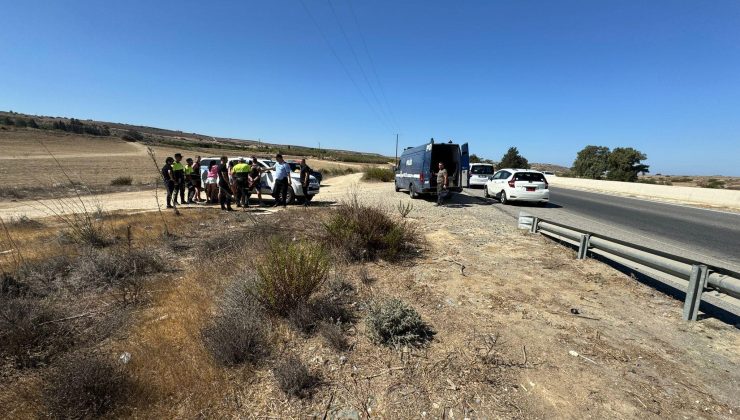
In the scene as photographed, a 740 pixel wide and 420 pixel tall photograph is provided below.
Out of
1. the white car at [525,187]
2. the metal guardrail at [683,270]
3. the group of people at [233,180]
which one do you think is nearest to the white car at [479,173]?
the white car at [525,187]

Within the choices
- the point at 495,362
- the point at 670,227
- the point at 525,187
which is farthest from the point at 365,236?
the point at 525,187

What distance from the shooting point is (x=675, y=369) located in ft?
9.88

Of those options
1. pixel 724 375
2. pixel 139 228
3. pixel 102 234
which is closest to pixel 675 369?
pixel 724 375

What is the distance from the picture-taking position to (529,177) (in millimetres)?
15117

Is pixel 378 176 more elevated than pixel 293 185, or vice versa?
pixel 378 176

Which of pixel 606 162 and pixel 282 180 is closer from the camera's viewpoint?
pixel 282 180

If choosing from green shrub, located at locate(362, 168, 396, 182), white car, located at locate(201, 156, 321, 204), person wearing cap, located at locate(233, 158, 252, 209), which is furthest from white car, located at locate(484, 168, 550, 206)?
green shrub, located at locate(362, 168, 396, 182)

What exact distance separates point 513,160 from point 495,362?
61725 mm

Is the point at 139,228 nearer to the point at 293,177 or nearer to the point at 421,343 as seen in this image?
the point at 293,177

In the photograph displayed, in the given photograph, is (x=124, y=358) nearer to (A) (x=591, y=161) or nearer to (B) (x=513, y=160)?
(B) (x=513, y=160)

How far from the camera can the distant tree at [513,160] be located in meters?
58.4

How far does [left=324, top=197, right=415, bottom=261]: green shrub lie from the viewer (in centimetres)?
598

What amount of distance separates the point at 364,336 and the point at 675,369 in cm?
275

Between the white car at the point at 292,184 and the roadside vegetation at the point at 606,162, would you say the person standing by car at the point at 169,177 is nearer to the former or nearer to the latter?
the white car at the point at 292,184
